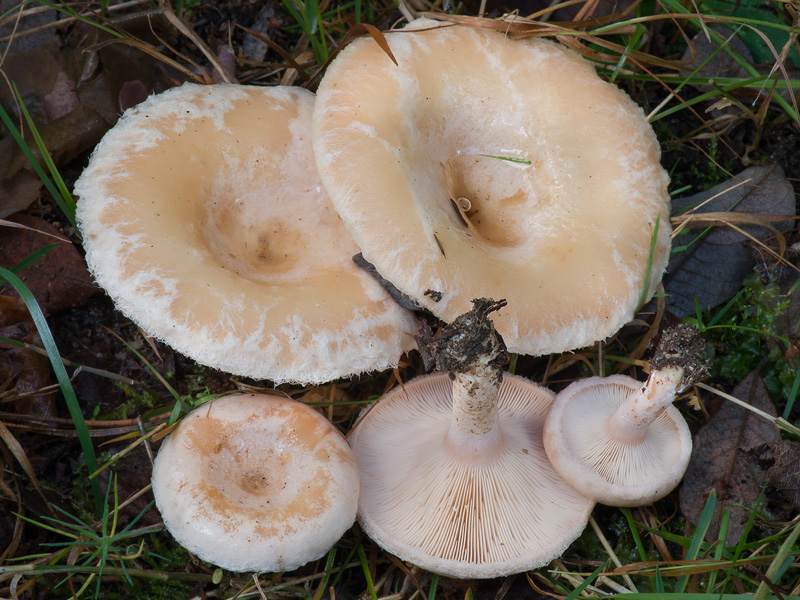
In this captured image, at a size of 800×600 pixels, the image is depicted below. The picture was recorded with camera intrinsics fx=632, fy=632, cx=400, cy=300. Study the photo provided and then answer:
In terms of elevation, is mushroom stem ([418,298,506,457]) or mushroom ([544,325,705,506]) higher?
mushroom stem ([418,298,506,457])

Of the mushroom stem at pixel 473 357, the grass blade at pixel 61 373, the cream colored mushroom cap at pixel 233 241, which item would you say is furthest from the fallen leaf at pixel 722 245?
the grass blade at pixel 61 373

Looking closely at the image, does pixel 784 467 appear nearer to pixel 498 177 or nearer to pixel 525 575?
pixel 525 575

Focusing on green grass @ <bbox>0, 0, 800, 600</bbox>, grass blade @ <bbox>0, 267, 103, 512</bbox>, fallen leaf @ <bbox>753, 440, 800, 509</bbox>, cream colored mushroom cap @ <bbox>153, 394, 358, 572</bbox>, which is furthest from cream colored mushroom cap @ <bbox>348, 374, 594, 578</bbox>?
grass blade @ <bbox>0, 267, 103, 512</bbox>

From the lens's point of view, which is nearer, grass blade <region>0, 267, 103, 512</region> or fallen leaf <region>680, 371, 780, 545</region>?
grass blade <region>0, 267, 103, 512</region>

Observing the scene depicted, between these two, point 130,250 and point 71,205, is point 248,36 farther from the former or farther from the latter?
point 130,250

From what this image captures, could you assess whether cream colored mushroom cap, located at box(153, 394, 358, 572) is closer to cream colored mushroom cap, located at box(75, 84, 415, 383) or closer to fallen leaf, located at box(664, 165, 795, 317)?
cream colored mushroom cap, located at box(75, 84, 415, 383)

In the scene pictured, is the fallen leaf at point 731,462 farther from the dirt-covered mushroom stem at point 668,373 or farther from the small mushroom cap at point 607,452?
the dirt-covered mushroom stem at point 668,373
